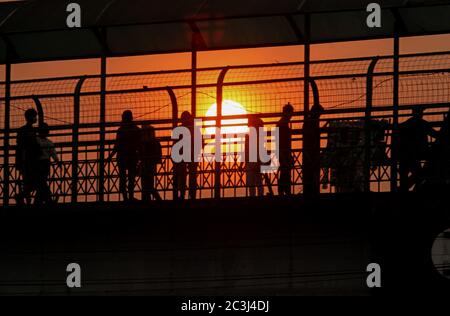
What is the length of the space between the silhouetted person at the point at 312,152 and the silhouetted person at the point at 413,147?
1348mm

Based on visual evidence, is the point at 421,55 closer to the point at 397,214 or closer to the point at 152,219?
the point at 397,214

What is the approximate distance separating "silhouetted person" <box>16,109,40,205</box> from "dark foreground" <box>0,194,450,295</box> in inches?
18.7

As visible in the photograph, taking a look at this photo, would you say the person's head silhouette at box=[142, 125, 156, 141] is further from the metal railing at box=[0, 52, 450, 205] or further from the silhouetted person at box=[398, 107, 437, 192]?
the silhouetted person at box=[398, 107, 437, 192]

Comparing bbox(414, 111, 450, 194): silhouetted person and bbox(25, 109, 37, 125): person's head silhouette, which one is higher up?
bbox(25, 109, 37, 125): person's head silhouette

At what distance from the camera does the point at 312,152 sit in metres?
29.6

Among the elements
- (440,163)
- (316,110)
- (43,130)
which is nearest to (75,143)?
(43,130)

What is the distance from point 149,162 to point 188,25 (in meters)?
3.74

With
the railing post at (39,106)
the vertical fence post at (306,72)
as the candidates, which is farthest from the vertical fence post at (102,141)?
the vertical fence post at (306,72)

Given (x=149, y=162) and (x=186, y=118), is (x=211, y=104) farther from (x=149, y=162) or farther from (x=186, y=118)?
(x=149, y=162)

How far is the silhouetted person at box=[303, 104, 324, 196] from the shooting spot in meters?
29.6

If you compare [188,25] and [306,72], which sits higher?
[188,25]

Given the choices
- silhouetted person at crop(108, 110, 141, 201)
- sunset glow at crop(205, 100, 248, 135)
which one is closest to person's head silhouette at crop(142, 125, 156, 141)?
silhouetted person at crop(108, 110, 141, 201)

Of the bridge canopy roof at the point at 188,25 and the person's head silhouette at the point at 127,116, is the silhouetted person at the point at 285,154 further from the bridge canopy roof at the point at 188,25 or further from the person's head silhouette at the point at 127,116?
the person's head silhouette at the point at 127,116
